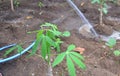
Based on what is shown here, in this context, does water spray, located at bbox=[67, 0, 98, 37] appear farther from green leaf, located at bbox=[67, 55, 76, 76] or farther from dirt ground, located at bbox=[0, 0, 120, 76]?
green leaf, located at bbox=[67, 55, 76, 76]

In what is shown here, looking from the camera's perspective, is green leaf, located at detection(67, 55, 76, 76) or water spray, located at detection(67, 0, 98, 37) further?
water spray, located at detection(67, 0, 98, 37)

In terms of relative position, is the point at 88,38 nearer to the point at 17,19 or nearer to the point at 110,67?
the point at 110,67

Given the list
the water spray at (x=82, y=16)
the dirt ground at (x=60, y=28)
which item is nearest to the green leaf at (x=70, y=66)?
the dirt ground at (x=60, y=28)

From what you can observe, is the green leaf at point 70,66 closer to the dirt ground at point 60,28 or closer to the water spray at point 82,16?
the dirt ground at point 60,28

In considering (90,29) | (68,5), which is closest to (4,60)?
(90,29)

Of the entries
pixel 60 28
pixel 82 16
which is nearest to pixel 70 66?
pixel 60 28

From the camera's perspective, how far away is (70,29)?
2.83 m

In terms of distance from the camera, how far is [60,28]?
284 cm

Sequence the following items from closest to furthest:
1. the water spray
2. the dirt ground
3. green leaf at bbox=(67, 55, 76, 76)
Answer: green leaf at bbox=(67, 55, 76, 76) < the dirt ground < the water spray

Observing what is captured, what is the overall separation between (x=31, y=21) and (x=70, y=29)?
51cm

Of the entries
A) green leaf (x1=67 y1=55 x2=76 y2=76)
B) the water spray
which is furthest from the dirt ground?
green leaf (x1=67 y1=55 x2=76 y2=76)

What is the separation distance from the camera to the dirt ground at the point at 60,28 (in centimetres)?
212

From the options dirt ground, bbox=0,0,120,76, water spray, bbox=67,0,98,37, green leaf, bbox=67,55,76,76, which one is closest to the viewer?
green leaf, bbox=67,55,76,76

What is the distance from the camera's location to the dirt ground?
83.7 inches
